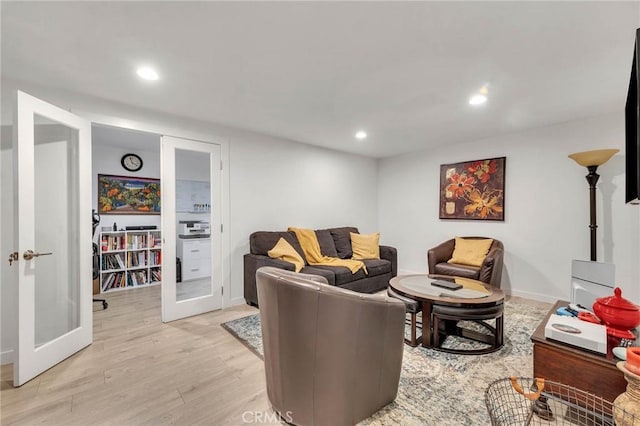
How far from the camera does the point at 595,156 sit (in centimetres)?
293

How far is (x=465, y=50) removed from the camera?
191 cm

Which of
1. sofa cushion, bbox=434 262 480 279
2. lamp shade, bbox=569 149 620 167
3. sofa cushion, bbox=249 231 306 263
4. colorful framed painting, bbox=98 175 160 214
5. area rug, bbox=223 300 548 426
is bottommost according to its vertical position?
area rug, bbox=223 300 548 426

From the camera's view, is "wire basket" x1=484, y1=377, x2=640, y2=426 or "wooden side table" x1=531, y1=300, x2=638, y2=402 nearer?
"wire basket" x1=484, y1=377, x2=640, y2=426

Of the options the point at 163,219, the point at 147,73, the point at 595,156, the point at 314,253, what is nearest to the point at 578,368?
the point at 595,156

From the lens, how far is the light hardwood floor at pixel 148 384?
1.66 meters

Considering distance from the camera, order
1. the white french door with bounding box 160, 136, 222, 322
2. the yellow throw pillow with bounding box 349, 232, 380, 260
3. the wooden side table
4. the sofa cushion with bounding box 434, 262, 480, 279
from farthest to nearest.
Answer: the yellow throw pillow with bounding box 349, 232, 380, 260, the sofa cushion with bounding box 434, 262, 480, 279, the white french door with bounding box 160, 136, 222, 322, the wooden side table

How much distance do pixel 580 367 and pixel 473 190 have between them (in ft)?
10.8

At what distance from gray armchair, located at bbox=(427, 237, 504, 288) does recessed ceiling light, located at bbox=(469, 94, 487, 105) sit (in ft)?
6.07

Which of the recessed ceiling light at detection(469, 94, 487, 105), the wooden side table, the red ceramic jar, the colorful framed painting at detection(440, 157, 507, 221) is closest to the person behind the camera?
the wooden side table

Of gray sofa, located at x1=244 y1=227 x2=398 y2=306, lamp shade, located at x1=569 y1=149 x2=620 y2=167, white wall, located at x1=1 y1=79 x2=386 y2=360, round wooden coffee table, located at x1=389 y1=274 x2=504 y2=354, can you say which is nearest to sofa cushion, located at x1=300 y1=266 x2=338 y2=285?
gray sofa, located at x1=244 y1=227 x2=398 y2=306

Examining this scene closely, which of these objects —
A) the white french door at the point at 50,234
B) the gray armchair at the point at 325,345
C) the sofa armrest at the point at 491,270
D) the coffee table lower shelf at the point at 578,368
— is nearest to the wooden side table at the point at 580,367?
the coffee table lower shelf at the point at 578,368

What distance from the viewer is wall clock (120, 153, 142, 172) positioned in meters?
4.65

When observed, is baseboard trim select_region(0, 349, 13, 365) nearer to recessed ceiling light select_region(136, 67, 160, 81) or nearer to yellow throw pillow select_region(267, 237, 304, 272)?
yellow throw pillow select_region(267, 237, 304, 272)

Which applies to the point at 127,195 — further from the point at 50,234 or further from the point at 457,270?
the point at 457,270
